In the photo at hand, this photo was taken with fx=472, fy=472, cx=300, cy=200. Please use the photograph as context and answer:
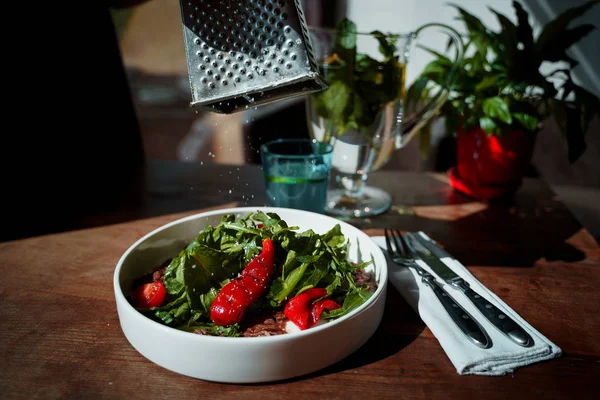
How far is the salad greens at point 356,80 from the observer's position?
1.03 metres

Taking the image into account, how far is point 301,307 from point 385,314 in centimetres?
17

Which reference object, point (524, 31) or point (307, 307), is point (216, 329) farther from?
point (524, 31)

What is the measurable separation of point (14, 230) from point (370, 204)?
86cm

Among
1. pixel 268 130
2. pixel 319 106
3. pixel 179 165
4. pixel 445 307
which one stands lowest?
pixel 268 130

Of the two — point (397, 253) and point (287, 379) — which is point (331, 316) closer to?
point (287, 379)

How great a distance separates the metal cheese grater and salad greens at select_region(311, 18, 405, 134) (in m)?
0.38

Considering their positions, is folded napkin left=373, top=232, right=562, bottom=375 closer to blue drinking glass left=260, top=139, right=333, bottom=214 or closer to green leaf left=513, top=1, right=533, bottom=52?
blue drinking glass left=260, top=139, right=333, bottom=214

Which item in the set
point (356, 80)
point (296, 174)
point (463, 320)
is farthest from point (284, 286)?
point (356, 80)

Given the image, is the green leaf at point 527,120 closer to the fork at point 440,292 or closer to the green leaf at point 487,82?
the green leaf at point 487,82

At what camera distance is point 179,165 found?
1.53 meters

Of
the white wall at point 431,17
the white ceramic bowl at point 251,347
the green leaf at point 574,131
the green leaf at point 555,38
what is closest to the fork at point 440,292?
the white ceramic bowl at point 251,347

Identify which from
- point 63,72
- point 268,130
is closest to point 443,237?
point 63,72

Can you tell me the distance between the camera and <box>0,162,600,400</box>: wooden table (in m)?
0.60

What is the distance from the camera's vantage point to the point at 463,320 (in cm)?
69
